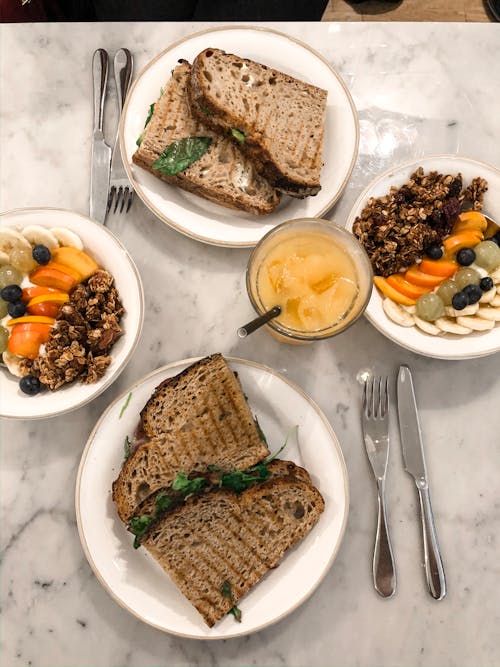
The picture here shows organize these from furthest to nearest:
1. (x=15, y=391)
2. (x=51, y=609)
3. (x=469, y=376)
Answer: (x=469, y=376)
(x=51, y=609)
(x=15, y=391)

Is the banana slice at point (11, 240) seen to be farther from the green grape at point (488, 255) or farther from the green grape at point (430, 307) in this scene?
the green grape at point (488, 255)

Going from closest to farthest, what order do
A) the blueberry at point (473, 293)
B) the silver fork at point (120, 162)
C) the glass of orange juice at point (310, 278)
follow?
the glass of orange juice at point (310, 278)
the blueberry at point (473, 293)
the silver fork at point (120, 162)

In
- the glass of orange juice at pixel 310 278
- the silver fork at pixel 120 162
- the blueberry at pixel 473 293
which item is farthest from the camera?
the silver fork at pixel 120 162

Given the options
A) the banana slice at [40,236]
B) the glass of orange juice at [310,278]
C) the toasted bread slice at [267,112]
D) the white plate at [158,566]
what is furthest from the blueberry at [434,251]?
the banana slice at [40,236]

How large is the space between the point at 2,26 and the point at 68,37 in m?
0.21

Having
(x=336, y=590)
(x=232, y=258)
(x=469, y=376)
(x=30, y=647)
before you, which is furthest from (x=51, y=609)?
(x=469, y=376)

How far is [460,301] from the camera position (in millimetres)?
1599

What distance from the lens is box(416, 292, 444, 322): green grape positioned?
5.28 feet

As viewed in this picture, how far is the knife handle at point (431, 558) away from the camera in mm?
1681

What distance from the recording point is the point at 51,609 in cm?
168

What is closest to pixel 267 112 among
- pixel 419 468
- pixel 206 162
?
pixel 206 162

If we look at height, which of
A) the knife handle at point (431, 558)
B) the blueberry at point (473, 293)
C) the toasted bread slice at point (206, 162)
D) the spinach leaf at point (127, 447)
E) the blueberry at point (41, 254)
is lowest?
the knife handle at point (431, 558)

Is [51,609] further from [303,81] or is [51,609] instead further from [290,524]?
[303,81]

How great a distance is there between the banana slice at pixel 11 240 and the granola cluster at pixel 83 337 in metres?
0.19
